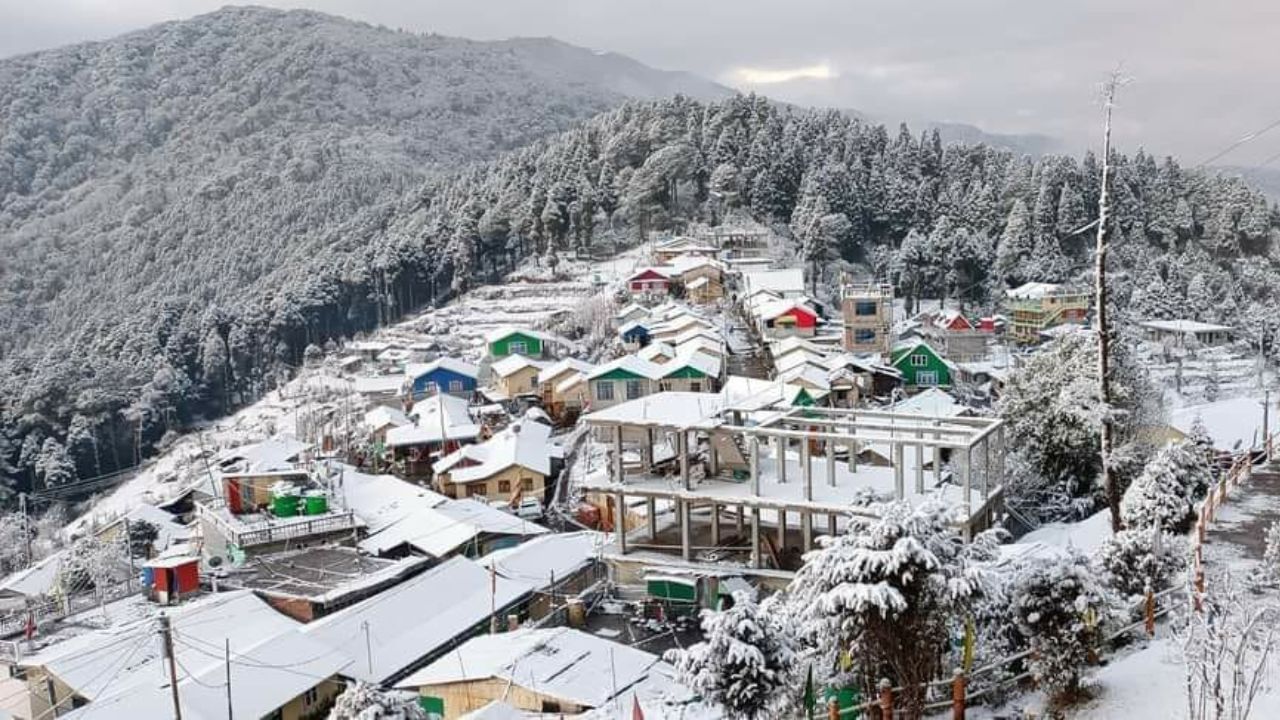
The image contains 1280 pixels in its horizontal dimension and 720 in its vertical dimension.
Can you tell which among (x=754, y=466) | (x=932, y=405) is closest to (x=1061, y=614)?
(x=754, y=466)

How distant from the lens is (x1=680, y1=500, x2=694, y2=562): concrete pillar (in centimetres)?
1535

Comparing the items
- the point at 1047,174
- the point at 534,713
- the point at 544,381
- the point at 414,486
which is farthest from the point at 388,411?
the point at 1047,174

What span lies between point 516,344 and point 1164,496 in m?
30.6

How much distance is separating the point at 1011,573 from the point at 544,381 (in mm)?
27742

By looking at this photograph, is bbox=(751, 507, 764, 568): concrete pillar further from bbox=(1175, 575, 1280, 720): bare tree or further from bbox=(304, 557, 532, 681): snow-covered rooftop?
bbox=(1175, 575, 1280, 720): bare tree

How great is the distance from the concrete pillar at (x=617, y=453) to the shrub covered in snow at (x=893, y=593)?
8.45 metres

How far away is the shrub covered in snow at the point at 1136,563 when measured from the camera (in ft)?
29.3

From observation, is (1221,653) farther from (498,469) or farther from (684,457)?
(498,469)

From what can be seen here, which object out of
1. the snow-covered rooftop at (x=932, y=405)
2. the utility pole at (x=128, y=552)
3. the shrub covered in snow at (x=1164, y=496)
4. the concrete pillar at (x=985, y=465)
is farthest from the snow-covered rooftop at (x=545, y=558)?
the snow-covered rooftop at (x=932, y=405)

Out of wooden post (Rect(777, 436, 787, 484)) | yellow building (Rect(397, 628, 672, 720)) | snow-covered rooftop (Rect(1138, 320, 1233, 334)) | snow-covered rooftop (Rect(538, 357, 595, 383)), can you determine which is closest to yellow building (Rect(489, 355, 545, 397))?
snow-covered rooftop (Rect(538, 357, 595, 383))

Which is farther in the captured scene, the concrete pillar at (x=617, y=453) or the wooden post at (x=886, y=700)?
the concrete pillar at (x=617, y=453)

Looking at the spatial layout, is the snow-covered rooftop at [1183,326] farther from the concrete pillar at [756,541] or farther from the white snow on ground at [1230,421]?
the concrete pillar at [756,541]

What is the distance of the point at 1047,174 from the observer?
173 ft

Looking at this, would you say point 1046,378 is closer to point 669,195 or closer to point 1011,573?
point 1011,573
